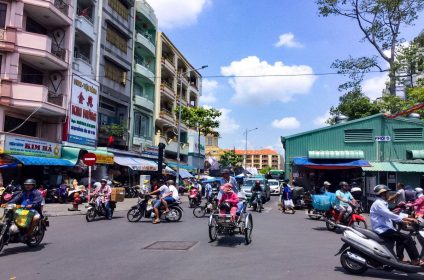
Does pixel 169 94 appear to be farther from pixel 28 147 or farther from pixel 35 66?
pixel 28 147

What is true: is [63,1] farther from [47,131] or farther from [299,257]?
[299,257]

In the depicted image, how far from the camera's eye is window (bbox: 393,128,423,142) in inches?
1083

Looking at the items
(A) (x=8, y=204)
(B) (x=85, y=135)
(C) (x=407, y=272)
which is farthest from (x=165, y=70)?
(C) (x=407, y=272)

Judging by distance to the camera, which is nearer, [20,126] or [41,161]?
[41,161]

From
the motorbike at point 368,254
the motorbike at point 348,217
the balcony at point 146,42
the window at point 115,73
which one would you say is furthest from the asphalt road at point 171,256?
the balcony at point 146,42

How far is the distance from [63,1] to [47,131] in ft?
26.2

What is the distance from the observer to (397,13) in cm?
3094

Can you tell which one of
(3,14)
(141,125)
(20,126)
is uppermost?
(3,14)

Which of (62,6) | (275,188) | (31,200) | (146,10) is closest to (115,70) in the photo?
(62,6)

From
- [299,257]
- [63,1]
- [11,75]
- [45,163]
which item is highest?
[63,1]

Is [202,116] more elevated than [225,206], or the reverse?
[202,116]

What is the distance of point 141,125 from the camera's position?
38.4 metres

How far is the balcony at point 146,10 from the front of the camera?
37750 mm

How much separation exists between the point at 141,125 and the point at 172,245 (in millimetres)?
29132
